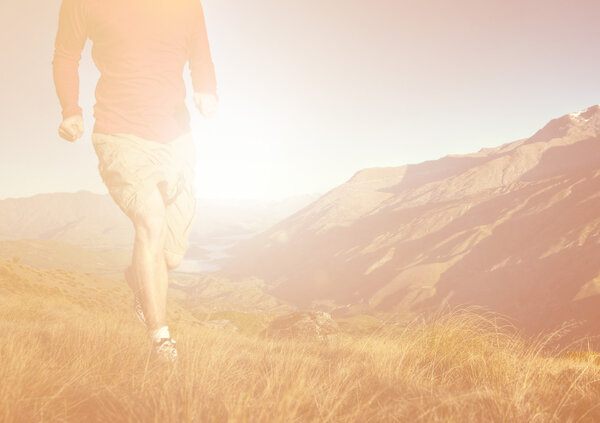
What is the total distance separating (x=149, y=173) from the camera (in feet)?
7.57

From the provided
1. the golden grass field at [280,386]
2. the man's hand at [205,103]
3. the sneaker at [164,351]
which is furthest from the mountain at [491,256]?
the sneaker at [164,351]

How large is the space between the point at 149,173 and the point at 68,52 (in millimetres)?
1108

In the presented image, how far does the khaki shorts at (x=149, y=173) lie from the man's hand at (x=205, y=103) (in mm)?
247

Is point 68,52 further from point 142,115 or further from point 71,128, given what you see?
point 142,115

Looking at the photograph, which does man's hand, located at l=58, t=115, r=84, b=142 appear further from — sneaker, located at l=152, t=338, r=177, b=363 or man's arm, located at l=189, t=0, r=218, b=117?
sneaker, located at l=152, t=338, r=177, b=363

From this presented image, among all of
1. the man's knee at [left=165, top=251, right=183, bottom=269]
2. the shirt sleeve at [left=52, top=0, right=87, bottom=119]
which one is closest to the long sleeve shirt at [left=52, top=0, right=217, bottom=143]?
the shirt sleeve at [left=52, top=0, right=87, bottom=119]

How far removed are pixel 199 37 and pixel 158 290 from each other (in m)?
2.06

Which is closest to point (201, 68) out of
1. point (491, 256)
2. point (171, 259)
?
point (171, 259)

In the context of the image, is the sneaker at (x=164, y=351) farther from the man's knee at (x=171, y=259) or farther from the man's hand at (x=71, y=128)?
the man's hand at (x=71, y=128)

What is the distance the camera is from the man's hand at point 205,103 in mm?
2715

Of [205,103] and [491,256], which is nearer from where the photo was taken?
[205,103]

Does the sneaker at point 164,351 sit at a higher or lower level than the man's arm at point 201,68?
lower

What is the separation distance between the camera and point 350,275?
162 meters

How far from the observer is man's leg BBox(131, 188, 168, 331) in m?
2.22
